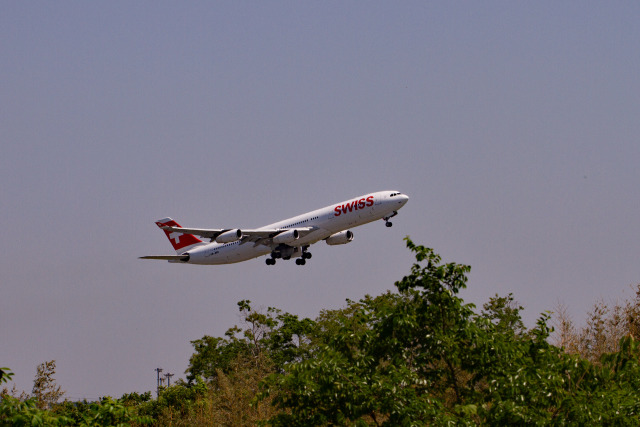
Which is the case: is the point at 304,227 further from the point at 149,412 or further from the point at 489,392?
the point at 489,392

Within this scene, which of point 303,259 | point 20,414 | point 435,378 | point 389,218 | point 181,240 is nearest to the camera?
point 20,414

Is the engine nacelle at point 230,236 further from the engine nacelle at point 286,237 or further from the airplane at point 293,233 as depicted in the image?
the engine nacelle at point 286,237

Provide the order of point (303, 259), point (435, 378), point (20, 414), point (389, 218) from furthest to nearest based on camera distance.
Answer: point (303, 259), point (389, 218), point (435, 378), point (20, 414)

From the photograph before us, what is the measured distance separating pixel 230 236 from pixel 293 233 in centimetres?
517

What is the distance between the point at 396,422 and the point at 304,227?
53.7 m

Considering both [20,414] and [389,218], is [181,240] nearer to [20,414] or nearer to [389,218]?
[389,218]

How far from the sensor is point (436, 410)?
20.2m

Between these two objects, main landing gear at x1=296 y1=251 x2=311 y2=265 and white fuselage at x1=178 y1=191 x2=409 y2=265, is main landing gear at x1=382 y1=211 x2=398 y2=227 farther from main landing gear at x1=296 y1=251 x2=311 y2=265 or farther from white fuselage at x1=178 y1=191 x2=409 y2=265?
main landing gear at x1=296 y1=251 x2=311 y2=265

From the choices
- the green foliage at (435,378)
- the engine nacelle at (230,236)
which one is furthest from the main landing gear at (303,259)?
the green foliage at (435,378)

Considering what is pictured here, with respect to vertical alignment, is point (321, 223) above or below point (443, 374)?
above

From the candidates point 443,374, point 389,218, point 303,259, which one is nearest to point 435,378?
point 443,374

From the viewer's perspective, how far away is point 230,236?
2837 inches

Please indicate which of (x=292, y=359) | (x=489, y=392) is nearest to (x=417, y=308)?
(x=489, y=392)

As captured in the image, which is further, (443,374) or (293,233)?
(293,233)
